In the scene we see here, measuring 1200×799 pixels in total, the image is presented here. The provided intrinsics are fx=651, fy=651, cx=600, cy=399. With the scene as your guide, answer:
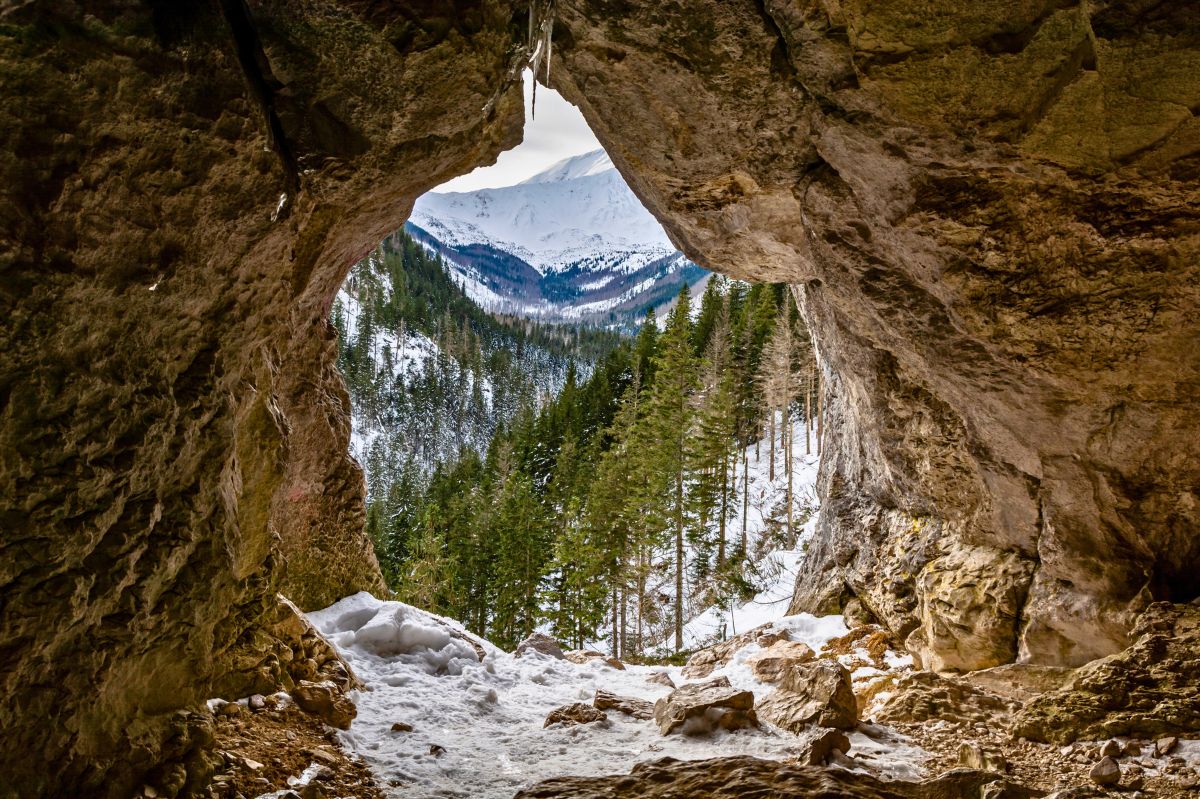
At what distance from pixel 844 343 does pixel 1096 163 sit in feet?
16.7

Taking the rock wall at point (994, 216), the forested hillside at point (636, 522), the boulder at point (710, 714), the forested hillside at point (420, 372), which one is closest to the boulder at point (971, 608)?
the rock wall at point (994, 216)

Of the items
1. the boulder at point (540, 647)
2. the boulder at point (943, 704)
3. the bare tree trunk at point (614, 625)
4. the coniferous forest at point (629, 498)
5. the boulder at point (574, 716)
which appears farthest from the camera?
the bare tree trunk at point (614, 625)

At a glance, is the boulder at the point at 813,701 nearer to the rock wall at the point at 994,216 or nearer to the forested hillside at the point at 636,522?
the rock wall at the point at 994,216

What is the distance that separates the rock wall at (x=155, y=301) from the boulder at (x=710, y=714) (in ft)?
15.4

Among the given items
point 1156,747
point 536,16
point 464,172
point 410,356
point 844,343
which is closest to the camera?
point 1156,747

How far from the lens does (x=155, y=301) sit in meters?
4.65

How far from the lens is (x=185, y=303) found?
16.2ft

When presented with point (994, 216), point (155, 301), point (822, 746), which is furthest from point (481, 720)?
point (994, 216)

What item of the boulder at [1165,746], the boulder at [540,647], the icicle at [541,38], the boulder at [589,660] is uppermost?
the icicle at [541,38]

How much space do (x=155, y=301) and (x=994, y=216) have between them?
7804 mm

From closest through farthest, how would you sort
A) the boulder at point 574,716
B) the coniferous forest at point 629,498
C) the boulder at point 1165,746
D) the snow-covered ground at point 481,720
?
the boulder at point 1165,746, the snow-covered ground at point 481,720, the boulder at point 574,716, the coniferous forest at point 629,498

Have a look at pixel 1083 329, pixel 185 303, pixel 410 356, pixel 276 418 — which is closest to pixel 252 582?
pixel 276 418

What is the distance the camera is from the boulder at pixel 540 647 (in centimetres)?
1198

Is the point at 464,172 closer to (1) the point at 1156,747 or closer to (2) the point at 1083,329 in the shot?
(2) the point at 1083,329
